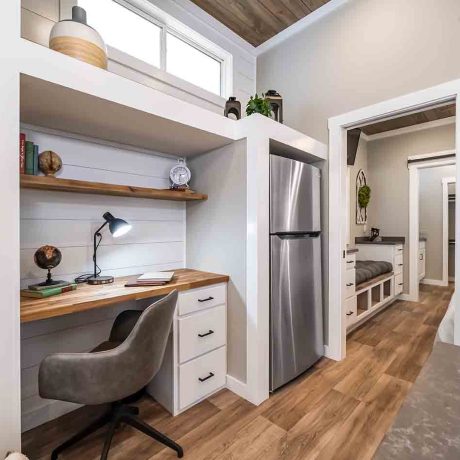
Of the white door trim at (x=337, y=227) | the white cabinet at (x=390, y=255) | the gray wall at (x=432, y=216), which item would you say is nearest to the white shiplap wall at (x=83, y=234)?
the white door trim at (x=337, y=227)

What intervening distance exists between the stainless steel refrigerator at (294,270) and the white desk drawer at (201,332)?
36 centimetres

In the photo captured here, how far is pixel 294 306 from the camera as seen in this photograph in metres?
2.06

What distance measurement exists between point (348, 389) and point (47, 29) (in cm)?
316

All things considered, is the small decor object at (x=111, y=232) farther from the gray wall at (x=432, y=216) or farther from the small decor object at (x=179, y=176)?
the gray wall at (x=432, y=216)

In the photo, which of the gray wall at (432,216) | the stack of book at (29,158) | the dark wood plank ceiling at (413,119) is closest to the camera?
the stack of book at (29,158)

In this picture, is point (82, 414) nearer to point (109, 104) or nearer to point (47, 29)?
point (109, 104)

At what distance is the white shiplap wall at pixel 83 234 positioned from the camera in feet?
5.37

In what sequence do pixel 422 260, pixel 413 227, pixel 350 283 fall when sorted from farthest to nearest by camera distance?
pixel 422 260 < pixel 413 227 < pixel 350 283

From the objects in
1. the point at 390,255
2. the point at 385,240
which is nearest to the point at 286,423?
the point at 390,255

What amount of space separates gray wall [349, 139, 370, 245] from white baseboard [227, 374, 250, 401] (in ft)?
10.7

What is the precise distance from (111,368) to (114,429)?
497mm

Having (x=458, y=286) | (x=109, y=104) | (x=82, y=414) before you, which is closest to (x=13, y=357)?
(x=82, y=414)

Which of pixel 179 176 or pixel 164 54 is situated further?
pixel 164 54

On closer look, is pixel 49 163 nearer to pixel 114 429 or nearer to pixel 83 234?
pixel 83 234
